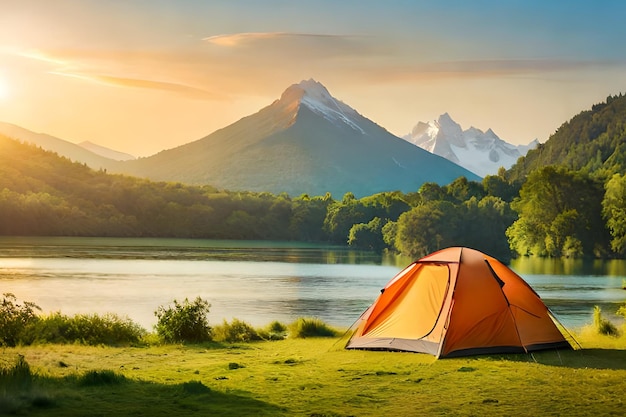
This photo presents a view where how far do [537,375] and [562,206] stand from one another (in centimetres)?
8904

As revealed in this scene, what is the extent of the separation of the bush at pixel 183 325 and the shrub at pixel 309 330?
221 cm

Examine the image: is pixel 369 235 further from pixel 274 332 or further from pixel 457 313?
pixel 457 313

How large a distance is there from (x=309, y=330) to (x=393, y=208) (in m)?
118

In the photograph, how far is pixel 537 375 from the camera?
497 inches

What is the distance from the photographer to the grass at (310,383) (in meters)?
10.0

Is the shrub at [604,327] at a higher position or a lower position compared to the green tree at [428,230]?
lower

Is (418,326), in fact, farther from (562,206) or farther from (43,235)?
(43,235)

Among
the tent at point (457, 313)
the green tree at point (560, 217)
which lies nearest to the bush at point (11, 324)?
the tent at point (457, 313)

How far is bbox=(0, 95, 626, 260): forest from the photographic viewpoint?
9656 centimetres

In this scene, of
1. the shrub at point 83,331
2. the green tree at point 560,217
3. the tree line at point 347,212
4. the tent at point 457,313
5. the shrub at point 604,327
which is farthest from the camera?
the tree line at point 347,212

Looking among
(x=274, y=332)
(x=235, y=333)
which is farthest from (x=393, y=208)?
(x=235, y=333)

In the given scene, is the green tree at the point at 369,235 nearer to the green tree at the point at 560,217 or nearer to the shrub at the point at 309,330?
the green tree at the point at 560,217

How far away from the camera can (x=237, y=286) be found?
4812cm

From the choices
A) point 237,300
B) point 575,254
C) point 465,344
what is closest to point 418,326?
point 465,344
